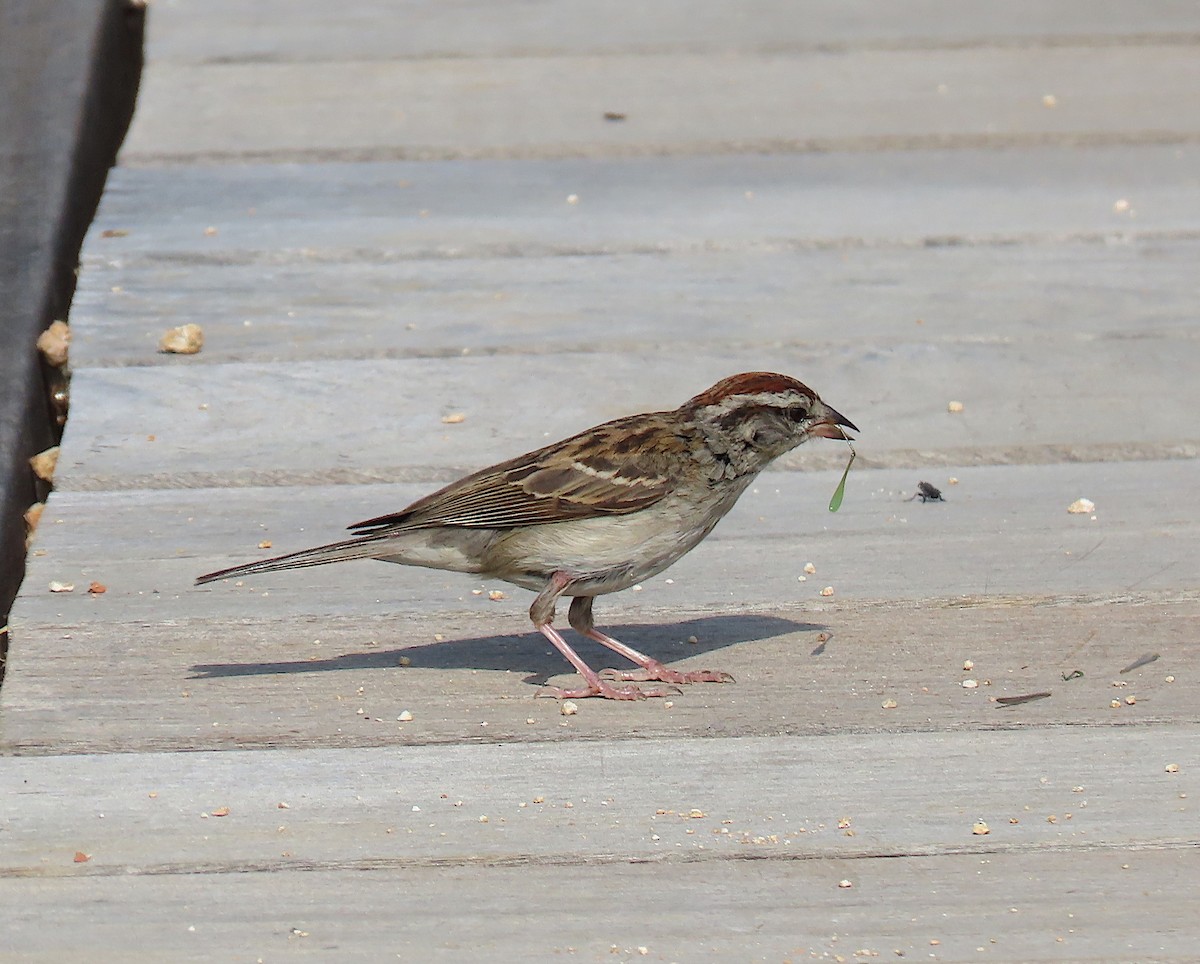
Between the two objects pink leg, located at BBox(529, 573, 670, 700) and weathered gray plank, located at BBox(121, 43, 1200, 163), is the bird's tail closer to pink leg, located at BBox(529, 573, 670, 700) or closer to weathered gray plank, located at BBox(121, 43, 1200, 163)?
pink leg, located at BBox(529, 573, 670, 700)

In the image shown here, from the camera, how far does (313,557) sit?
4391 mm

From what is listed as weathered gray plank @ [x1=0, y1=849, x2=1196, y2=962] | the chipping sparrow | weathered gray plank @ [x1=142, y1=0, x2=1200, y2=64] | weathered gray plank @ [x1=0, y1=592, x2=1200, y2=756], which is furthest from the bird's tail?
weathered gray plank @ [x1=142, y1=0, x2=1200, y2=64]

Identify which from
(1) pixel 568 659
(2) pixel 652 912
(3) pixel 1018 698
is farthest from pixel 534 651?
(2) pixel 652 912

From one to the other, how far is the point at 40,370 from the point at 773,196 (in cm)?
289

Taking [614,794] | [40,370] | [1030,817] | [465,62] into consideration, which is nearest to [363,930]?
[614,794]

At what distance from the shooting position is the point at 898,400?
5680mm

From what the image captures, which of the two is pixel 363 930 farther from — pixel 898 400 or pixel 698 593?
pixel 898 400

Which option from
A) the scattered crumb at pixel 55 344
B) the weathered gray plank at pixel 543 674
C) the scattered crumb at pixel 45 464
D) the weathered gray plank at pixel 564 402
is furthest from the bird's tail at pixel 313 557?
the scattered crumb at pixel 55 344

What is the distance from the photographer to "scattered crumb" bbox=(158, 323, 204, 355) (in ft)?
19.2

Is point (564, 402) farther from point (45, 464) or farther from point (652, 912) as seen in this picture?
point (652, 912)

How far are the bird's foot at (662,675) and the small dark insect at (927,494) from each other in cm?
112

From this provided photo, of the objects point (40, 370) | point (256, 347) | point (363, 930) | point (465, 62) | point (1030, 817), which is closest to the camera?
point (363, 930)

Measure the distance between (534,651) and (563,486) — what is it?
16.3 inches

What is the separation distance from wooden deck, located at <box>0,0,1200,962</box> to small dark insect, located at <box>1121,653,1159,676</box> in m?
0.02
